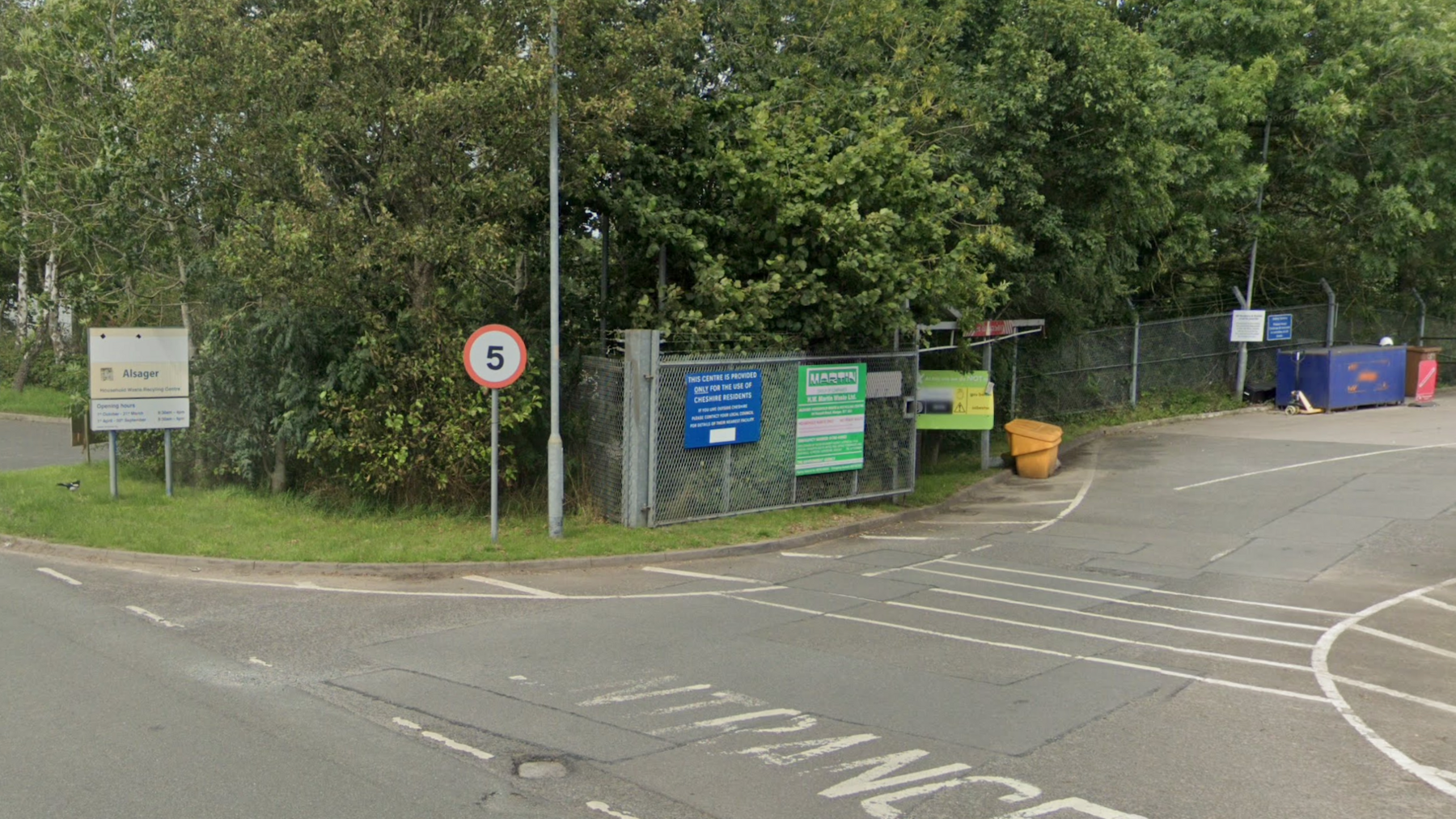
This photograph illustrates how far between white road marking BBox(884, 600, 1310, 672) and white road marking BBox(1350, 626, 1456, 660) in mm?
1459

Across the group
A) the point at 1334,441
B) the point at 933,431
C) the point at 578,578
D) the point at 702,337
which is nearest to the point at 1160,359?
the point at 1334,441

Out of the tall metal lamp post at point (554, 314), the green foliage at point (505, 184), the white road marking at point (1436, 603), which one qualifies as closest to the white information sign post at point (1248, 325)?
the green foliage at point (505, 184)

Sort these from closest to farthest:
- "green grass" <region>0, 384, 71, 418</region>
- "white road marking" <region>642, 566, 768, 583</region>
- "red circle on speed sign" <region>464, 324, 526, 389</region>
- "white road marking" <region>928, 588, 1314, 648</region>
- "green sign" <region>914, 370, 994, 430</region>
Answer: "white road marking" <region>928, 588, 1314, 648</region> → "white road marking" <region>642, 566, 768, 583</region> → "red circle on speed sign" <region>464, 324, 526, 389</region> → "green sign" <region>914, 370, 994, 430</region> → "green grass" <region>0, 384, 71, 418</region>

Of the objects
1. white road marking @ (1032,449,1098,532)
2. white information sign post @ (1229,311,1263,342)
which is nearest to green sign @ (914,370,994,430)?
white road marking @ (1032,449,1098,532)

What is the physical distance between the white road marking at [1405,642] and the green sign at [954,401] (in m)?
9.17

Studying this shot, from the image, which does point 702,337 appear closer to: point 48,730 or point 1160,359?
point 48,730

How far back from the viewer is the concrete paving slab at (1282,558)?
12328mm

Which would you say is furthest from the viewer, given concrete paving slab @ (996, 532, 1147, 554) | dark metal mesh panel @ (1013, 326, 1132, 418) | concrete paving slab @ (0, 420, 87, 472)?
dark metal mesh panel @ (1013, 326, 1132, 418)

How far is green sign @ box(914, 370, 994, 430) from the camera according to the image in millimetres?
18719

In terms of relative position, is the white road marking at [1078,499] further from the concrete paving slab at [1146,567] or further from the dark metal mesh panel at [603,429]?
the dark metal mesh panel at [603,429]

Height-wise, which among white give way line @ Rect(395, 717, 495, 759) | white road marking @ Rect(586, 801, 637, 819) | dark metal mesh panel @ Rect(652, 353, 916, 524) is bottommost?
white give way line @ Rect(395, 717, 495, 759)

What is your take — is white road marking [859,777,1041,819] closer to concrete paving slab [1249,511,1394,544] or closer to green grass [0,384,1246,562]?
green grass [0,384,1246,562]

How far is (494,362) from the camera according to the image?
12891mm

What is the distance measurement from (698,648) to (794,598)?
223 cm
